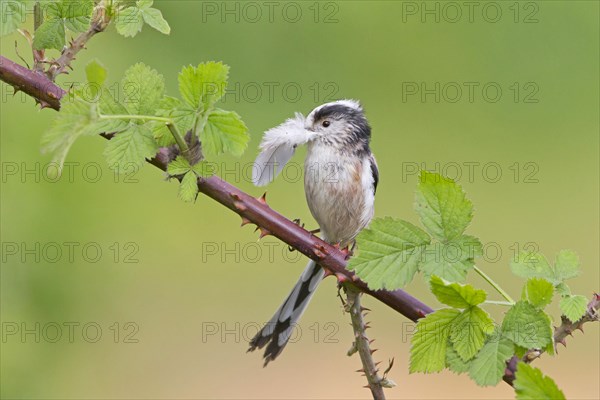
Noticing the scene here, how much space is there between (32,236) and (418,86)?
2617 mm

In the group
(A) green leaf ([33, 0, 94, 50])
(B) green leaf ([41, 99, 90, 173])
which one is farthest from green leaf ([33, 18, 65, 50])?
(B) green leaf ([41, 99, 90, 173])

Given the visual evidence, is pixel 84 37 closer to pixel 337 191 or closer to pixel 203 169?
pixel 203 169

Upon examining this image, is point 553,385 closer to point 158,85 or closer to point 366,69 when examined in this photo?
point 158,85

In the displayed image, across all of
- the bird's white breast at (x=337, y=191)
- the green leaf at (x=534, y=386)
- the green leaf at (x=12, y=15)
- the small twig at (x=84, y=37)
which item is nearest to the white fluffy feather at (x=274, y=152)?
the small twig at (x=84, y=37)

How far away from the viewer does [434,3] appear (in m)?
5.66

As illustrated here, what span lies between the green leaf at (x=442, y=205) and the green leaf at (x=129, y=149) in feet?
1.15

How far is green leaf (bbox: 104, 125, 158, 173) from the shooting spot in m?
1.07

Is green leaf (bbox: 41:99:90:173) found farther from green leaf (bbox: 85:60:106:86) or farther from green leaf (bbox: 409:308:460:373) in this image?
green leaf (bbox: 409:308:460:373)

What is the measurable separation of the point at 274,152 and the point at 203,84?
283 mm

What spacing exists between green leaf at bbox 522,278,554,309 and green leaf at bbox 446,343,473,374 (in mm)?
111

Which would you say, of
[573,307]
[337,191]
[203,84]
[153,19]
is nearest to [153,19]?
[153,19]

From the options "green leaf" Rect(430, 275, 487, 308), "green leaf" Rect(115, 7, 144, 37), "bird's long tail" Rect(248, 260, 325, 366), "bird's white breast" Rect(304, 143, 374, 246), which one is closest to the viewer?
"green leaf" Rect(430, 275, 487, 308)

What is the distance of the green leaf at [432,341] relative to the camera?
104cm

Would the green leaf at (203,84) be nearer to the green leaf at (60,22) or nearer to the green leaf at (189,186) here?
the green leaf at (189,186)
